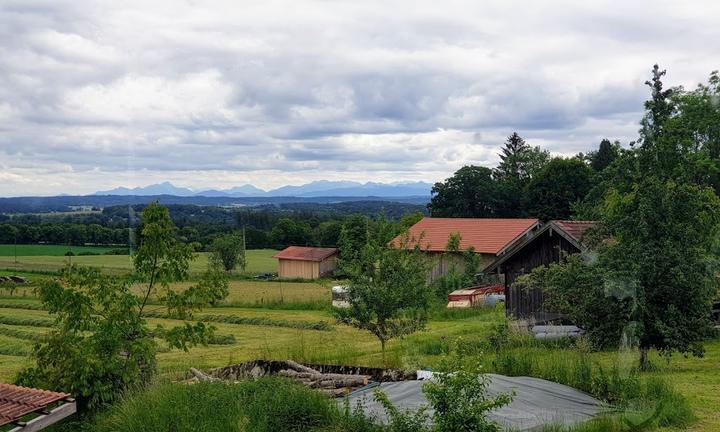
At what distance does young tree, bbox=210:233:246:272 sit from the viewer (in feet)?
189

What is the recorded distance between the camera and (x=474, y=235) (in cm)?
4809

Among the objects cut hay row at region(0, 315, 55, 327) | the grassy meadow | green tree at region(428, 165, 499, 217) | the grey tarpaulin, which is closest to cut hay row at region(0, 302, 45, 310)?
the grassy meadow

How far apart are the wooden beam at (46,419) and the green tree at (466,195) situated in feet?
227

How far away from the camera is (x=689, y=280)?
14266 millimetres

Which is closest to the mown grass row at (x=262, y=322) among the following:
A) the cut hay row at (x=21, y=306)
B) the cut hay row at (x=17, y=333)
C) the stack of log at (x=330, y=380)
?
the cut hay row at (x=17, y=333)

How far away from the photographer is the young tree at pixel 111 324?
12.4 metres

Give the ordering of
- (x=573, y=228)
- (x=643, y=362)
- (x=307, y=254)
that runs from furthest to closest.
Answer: (x=307, y=254), (x=573, y=228), (x=643, y=362)

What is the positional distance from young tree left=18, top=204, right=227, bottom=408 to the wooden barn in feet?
42.9

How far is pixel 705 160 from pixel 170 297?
36554mm

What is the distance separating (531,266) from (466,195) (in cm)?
5596

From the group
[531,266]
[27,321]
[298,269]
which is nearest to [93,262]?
[298,269]

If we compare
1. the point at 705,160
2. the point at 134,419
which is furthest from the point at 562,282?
the point at 705,160

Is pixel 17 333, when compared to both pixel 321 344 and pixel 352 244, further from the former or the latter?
pixel 352 244

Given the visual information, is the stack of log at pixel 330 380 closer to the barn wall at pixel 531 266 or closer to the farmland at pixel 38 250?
the barn wall at pixel 531 266
